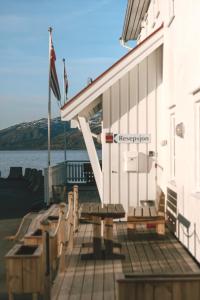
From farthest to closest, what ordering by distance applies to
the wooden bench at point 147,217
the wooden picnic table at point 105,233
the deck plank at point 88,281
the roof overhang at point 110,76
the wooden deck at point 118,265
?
Result: the roof overhang at point 110,76, the wooden bench at point 147,217, the wooden picnic table at point 105,233, the wooden deck at point 118,265, the deck plank at point 88,281

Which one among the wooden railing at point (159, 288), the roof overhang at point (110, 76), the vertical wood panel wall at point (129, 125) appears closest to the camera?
the wooden railing at point (159, 288)

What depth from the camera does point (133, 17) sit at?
17281 millimetres

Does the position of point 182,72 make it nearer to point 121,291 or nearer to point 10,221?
point 121,291

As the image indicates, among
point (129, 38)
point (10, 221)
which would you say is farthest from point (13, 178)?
point (10, 221)

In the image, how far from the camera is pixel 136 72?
40.7ft

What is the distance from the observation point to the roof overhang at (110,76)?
37.8 ft

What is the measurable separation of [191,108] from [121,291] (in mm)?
4593

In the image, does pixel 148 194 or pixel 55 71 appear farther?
pixel 55 71

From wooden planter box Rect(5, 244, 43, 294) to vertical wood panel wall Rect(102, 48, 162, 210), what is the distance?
5.84m

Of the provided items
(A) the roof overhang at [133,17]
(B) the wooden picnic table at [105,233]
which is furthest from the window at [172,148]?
(A) the roof overhang at [133,17]

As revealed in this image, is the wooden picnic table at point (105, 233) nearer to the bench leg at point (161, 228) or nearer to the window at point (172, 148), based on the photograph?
the bench leg at point (161, 228)

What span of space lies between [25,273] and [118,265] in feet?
6.84

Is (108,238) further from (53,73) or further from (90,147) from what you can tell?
(53,73)

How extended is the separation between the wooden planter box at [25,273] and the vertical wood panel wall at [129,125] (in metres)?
5.84
